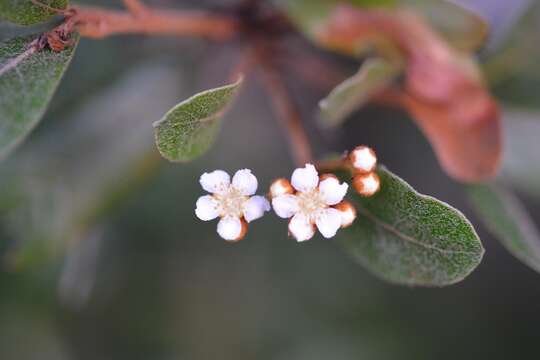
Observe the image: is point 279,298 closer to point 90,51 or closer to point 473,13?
point 90,51

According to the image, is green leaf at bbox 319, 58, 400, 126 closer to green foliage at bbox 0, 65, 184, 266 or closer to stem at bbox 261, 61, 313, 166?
stem at bbox 261, 61, 313, 166

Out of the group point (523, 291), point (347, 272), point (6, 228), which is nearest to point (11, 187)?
point (6, 228)

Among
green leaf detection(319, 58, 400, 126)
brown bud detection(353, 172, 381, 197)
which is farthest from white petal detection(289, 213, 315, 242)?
green leaf detection(319, 58, 400, 126)

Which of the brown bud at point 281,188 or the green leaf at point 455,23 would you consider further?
the green leaf at point 455,23

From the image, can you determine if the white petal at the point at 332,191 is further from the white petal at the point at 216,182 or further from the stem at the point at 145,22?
the stem at the point at 145,22

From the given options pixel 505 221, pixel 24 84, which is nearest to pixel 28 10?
pixel 24 84

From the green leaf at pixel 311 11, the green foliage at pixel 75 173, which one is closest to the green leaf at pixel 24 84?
the green leaf at pixel 311 11
